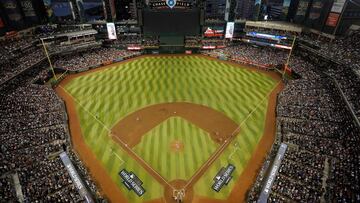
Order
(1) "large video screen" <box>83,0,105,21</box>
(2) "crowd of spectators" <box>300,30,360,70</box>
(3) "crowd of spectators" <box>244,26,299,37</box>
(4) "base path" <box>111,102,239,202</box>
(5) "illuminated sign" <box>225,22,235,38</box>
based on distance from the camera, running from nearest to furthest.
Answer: (4) "base path" <box>111,102,239,202</box> → (2) "crowd of spectators" <box>300,30,360,70</box> → (3) "crowd of spectators" <box>244,26,299,37</box> → (1) "large video screen" <box>83,0,105,21</box> → (5) "illuminated sign" <box>225,22,235,38</box>

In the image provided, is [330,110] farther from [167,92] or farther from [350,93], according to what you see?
[167,92]

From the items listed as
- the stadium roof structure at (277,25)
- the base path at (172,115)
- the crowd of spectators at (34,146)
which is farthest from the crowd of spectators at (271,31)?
the crowd of spectators at (34,146)

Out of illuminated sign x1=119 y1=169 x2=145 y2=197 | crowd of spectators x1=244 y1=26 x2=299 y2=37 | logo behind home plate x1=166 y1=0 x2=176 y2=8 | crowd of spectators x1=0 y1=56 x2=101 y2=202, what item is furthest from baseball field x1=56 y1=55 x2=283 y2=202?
logo behind home plate x1=166 y1=0 x2=176 y2=8

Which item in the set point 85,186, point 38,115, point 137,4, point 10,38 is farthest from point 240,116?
point 10,38

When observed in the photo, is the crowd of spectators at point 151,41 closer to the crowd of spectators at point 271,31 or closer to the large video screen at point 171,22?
the large video screen at point 171,22

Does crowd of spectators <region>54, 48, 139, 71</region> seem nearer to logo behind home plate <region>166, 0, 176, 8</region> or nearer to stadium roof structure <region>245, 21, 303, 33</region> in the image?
logo behind home plate <region>166, 0, 176, 8</region>

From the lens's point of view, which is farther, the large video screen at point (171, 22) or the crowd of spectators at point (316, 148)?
the large video screen at point (171, 22)
